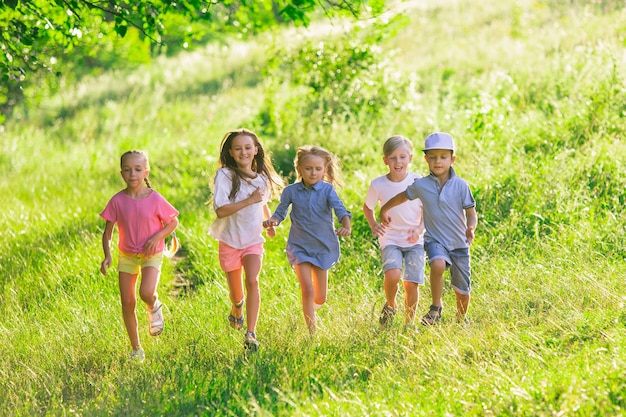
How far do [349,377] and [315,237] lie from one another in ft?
4.40

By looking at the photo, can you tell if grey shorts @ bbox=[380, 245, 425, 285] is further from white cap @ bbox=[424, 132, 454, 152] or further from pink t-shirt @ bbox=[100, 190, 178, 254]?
pink t-shirt @ bbox=[100, 190, 178, 254]

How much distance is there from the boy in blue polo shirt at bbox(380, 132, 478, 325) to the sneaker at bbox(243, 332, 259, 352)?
123cm

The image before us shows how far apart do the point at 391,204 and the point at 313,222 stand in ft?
1.99

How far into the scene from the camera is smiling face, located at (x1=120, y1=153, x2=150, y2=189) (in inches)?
238

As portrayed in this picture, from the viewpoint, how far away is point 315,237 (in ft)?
20.3

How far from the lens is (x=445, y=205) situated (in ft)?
19.6

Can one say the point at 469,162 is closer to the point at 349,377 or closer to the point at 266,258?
the point at 266,258

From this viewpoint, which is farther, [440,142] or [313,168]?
[313,168]

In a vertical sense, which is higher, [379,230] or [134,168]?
[134,168]

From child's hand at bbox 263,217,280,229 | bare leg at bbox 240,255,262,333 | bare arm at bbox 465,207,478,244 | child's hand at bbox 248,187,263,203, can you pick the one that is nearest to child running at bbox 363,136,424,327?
bare arm at bbox 465,207,478,244

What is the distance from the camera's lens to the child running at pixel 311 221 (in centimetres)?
617

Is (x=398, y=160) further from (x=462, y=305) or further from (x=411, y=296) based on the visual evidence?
(x=462, y=305)

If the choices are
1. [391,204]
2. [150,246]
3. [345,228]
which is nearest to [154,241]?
[150,246]

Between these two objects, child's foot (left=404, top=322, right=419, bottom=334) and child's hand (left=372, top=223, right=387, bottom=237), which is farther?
child's hand (left=372, top=223, right=387, bottom=237)
